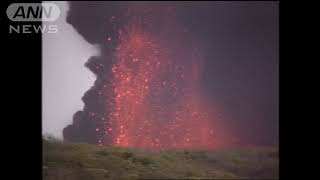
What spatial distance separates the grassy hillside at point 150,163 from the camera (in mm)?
6230

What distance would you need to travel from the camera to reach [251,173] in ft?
25.9

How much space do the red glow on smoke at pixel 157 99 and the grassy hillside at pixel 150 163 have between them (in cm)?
43

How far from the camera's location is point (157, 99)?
848 centimetres

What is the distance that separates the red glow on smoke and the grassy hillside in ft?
1.40

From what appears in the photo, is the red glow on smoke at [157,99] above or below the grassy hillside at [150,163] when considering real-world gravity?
above

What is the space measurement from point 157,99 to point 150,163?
1.68 metres
